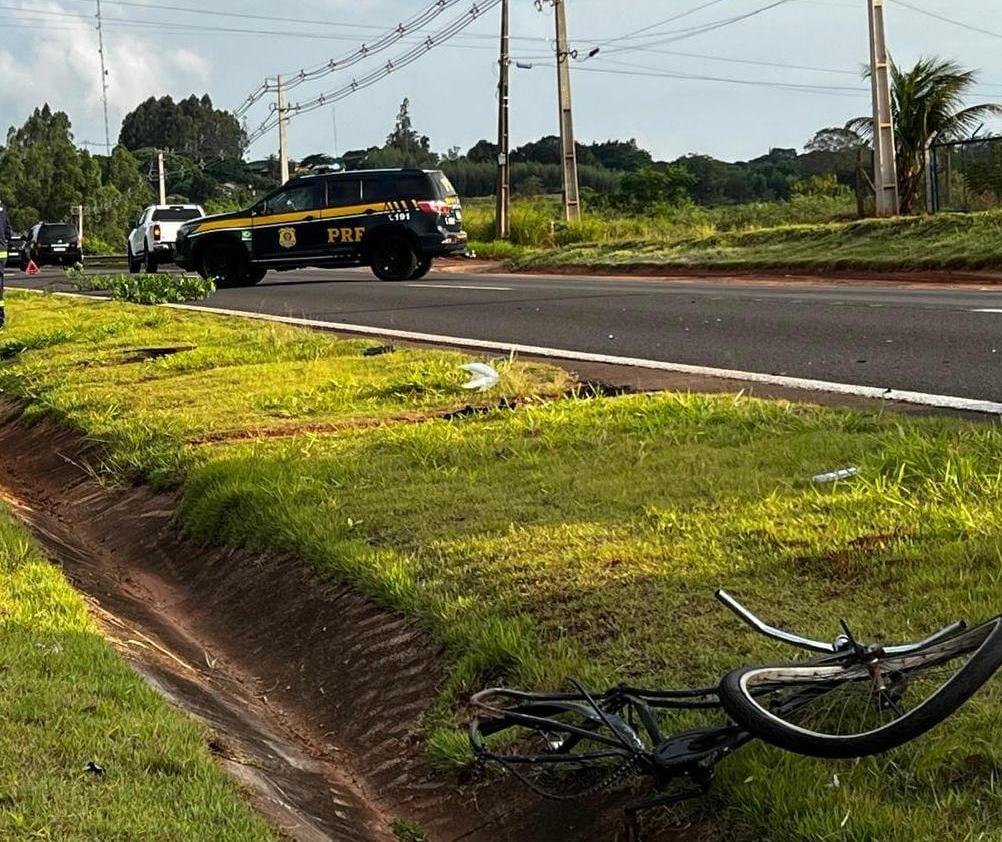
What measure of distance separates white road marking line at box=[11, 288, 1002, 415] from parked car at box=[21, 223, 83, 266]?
35134 millimetres

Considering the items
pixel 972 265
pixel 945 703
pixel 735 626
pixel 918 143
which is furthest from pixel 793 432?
pixel 918 143

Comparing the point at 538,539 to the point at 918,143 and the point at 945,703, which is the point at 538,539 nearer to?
the point at 945,703

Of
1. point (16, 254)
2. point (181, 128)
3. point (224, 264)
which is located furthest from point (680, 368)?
point (181, 128)

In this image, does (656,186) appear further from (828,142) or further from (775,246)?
(775,246)

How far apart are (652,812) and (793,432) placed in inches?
136

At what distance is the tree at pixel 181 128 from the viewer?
117 metres

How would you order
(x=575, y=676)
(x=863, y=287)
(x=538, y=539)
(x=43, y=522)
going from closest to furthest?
(x=575, y=676), (x=538, y=539), (x=43, y=522), (x=863, y=287)

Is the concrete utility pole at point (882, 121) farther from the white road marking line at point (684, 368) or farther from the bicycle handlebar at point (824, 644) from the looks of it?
the bicycle handlebar at point (824, 644)

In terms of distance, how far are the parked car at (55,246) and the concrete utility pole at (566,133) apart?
63.2ft

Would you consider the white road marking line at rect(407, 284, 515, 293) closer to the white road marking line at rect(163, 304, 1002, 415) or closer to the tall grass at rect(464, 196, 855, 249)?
the white road marking line at rect(163, 304, 1002, 415)

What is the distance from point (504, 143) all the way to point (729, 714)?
36639 mm

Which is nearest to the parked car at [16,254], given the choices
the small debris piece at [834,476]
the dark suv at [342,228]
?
the dark suv at [342,228]

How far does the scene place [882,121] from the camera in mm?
26359

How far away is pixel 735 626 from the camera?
13.0 ft
